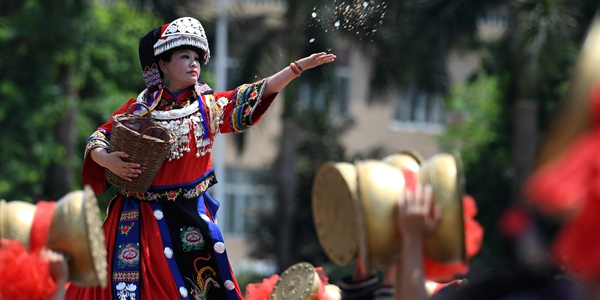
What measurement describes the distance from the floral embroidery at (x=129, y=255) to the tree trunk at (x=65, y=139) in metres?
12.1

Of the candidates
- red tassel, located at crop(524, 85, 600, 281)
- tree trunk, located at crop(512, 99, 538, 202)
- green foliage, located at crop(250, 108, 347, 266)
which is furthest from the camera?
green foliage, located at crop(250, 108, 347, 266)

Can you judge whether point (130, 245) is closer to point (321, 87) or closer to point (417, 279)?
point (417, 279)

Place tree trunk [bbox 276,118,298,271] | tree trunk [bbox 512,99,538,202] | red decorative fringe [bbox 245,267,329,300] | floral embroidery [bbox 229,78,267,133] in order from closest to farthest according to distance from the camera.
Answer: floral embroidery [bbox 229,78,267,133] → red decorative fringe [bbox 245,267,329,300] → tree trunk [bbox 512,99,538,202] → tree trunk [bbox 276,118,298,271]

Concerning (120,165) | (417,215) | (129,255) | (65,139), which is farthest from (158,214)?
(65,139)

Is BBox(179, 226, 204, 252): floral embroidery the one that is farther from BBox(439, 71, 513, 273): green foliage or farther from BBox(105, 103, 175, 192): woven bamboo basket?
BBox(439, 71, 513, 273): green foliage

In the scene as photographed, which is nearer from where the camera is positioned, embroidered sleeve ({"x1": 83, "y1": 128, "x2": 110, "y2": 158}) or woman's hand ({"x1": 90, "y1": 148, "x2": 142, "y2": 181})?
woman's hand ({"x1": 90, "y1": 148, "x2": 142, "y2": 181})

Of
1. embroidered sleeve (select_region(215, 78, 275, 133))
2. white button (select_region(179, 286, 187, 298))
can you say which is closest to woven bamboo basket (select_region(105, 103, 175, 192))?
embroidered sleeve (select_region(215, 78, 275, 133))

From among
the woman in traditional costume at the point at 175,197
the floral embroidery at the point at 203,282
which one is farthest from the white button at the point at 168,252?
the floral embroidery at the point at 203,282

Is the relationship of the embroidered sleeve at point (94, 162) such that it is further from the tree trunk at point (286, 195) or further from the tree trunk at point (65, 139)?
the tree trunk at point (286, 195)

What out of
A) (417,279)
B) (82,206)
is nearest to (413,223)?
(417,279)

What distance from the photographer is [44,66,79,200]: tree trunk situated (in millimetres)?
16625

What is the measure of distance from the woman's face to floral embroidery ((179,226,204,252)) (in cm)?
64

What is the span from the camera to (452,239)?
10.8 ft

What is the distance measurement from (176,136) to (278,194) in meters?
13.2
